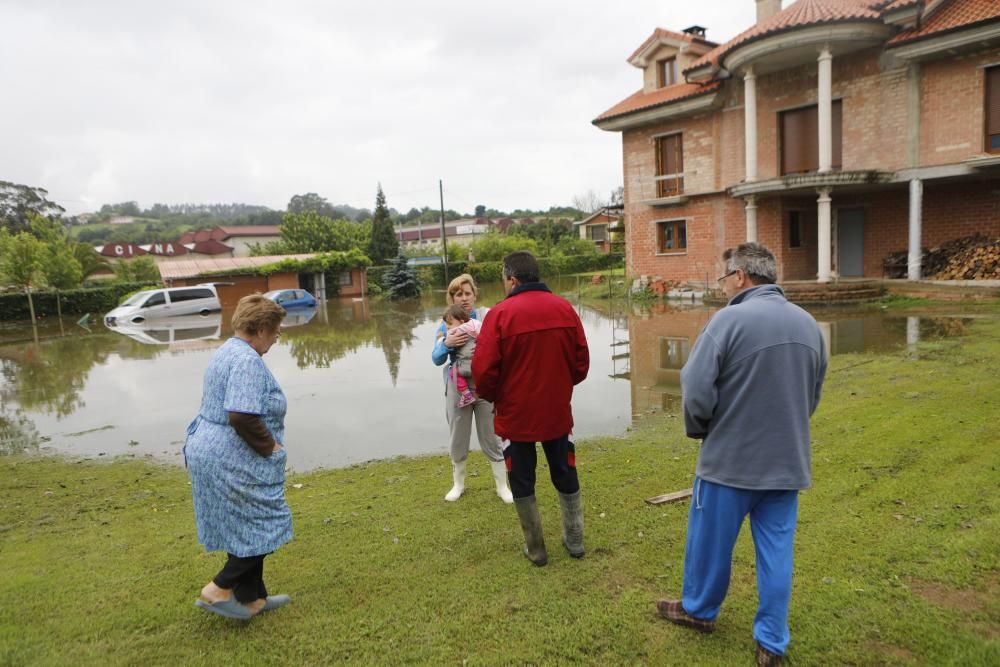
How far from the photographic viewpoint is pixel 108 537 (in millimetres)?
4668

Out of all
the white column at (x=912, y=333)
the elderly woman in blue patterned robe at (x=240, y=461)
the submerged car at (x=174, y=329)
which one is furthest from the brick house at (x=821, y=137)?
the elderly woman in blue patterned robe at (x=240, y=461)

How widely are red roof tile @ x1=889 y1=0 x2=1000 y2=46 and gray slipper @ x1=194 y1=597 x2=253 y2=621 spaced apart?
69.0 ft

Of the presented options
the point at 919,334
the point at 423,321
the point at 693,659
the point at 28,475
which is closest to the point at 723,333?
the point at 693,659

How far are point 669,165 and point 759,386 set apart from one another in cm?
2403

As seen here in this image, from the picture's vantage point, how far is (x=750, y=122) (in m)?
20.5

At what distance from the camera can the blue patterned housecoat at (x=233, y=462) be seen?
301 cm

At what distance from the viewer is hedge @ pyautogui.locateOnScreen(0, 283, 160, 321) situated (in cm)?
2966

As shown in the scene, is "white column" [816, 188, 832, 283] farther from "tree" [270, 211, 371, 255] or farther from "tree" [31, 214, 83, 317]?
"tree" [270, 211, 371, 255]

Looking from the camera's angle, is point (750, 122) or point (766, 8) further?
point (766, 8)

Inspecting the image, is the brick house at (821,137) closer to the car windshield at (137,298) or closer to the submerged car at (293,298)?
the submerged car at (293,298)

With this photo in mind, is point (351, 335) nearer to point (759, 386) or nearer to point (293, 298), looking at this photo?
point (293, 298)

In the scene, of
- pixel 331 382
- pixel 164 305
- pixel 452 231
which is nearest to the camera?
pixel 331 382

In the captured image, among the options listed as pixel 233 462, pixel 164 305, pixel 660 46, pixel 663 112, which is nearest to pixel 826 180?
pixel 663 112

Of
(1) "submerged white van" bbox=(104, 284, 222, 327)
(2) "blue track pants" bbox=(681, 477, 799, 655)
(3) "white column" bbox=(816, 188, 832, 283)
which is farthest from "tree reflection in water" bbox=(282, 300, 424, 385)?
(3) "white column" bbox=(816, 188, 832, 283)
